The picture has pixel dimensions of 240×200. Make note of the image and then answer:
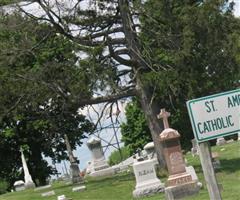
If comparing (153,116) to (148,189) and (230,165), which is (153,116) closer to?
A: (230,165)

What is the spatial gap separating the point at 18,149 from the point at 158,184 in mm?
28043

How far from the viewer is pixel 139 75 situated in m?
23.8

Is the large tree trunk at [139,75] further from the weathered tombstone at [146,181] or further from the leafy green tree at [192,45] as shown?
the weathered tombstone at [146,181]

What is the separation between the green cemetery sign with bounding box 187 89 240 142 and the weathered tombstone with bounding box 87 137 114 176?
83.1ft

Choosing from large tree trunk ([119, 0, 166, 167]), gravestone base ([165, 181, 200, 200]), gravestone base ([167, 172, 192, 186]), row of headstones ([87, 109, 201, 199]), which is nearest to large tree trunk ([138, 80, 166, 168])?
large tree trunk ([119, 0, 166, 167])

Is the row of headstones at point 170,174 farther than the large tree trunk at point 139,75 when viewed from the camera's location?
No

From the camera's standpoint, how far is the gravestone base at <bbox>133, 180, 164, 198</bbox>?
17.4 metres

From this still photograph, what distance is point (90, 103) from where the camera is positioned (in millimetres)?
24047

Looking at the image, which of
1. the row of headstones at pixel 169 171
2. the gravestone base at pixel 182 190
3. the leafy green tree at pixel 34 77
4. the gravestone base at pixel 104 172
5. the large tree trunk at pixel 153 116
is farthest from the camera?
the gravestone base at pixel 104 172

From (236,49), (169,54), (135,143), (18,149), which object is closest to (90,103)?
(169,54)

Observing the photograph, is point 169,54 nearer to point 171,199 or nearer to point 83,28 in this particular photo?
point 83,28

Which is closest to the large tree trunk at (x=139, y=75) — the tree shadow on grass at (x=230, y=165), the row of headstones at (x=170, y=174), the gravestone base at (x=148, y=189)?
the tree shadow on grass at (x=230, y=165)

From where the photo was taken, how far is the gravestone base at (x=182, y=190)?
1556 cm

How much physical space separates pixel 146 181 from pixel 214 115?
12285 millimetres
